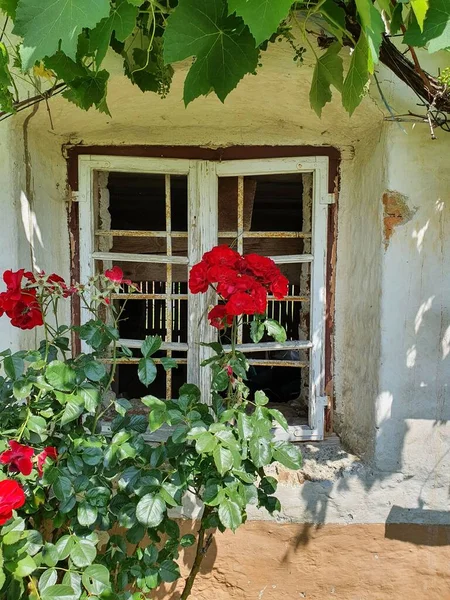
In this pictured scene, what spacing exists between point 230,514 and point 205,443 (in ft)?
0.71

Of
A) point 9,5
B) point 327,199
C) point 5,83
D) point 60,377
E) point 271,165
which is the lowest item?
point 60,377

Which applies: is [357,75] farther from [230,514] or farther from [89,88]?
[230,514]

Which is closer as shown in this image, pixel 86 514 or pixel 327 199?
pixel 86 514

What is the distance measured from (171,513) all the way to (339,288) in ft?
3.91

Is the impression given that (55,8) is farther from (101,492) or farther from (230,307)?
(101,492)

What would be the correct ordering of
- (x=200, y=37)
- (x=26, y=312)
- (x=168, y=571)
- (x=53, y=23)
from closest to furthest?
(x=53, y=23)
(x=200, y=37)
(x=26, y=312)
(x=168, y=571)

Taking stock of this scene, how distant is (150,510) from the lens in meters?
1.38

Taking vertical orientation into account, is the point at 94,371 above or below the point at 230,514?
above

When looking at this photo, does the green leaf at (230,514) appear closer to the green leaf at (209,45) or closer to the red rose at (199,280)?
the red rose at (199,280)

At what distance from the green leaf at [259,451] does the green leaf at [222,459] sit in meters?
0.08

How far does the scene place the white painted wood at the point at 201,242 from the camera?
2271 millimetres

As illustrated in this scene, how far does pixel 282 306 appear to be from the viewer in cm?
560

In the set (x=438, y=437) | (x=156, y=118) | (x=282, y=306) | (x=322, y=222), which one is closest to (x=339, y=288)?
(x=322, y=222)

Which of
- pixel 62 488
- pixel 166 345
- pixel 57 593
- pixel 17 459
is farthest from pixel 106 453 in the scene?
pixel 166 345
